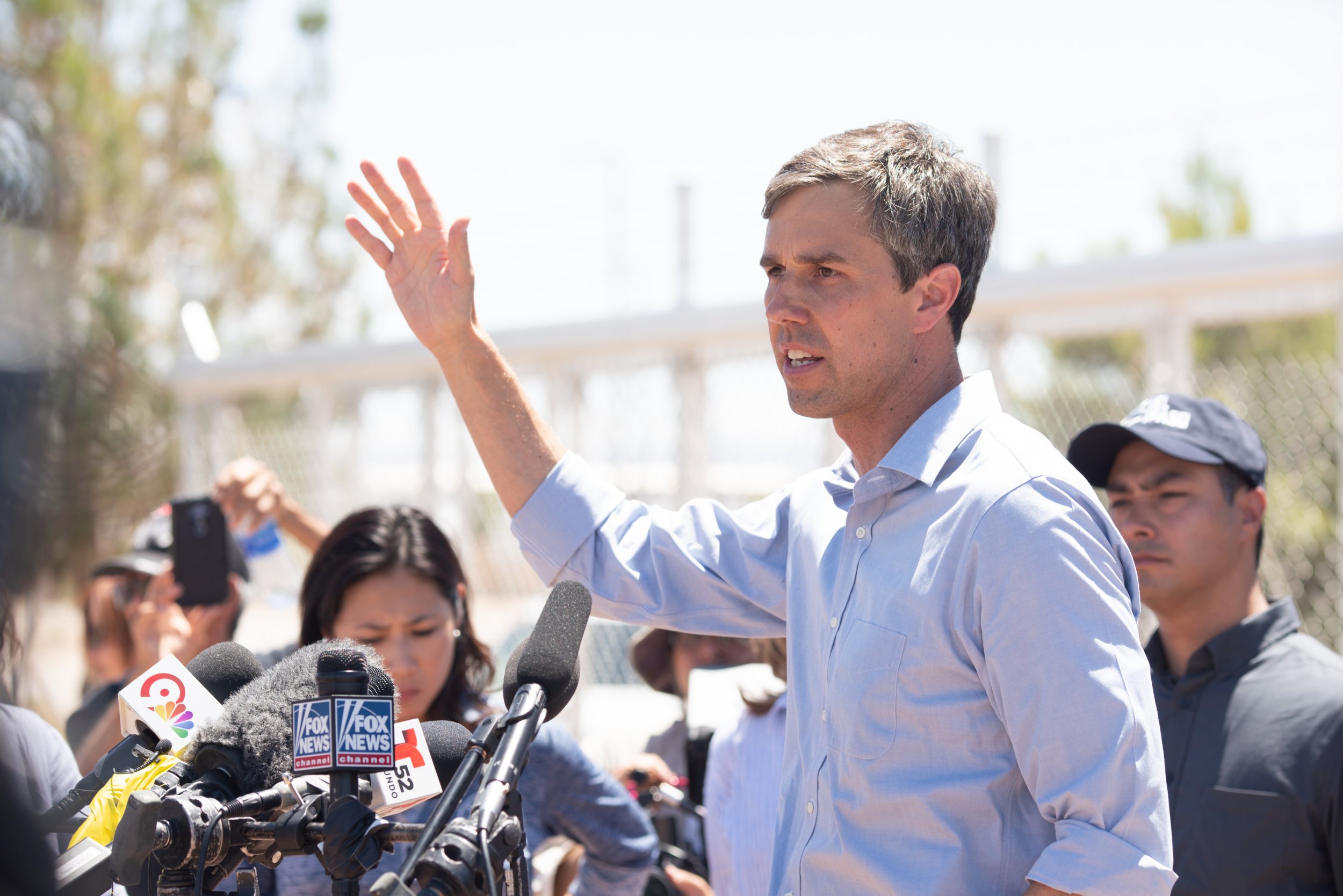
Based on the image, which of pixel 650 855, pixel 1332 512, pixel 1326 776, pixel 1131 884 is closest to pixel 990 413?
pixel 1131 884

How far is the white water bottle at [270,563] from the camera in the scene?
4344mm

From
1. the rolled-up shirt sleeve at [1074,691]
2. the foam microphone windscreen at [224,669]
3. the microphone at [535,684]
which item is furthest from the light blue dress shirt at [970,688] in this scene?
the foam microphone windscreen at [224,669]

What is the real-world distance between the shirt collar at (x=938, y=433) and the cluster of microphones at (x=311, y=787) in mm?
634

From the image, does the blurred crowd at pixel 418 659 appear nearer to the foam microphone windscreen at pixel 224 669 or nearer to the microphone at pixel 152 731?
the microphone at pixel 152 731

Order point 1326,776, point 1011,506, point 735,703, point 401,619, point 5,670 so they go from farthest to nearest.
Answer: point 735,703, point 401,619, point 1326,776, point 1011,506, point 5,670

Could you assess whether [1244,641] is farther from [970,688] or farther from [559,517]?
[559,517]

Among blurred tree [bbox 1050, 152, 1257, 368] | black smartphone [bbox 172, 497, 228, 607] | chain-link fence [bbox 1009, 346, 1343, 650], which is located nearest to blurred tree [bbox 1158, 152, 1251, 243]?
blurred tree [bbox 1050, 152, 1257, 368]

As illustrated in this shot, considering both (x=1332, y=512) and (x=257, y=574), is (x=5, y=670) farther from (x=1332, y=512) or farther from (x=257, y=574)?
(x=1332, y=512)

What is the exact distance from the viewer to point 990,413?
7.00 ft

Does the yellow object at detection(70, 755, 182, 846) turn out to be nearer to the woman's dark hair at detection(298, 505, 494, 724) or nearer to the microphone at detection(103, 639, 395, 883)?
the microphone at detection(103, 639, 395, 883)

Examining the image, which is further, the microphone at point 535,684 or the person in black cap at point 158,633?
the person in black cap at point 158,633

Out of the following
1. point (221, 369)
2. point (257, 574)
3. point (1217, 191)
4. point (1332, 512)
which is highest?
point (1217, 191)

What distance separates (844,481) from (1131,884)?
0.86m

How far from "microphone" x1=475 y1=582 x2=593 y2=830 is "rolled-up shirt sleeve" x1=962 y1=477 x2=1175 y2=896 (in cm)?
63
